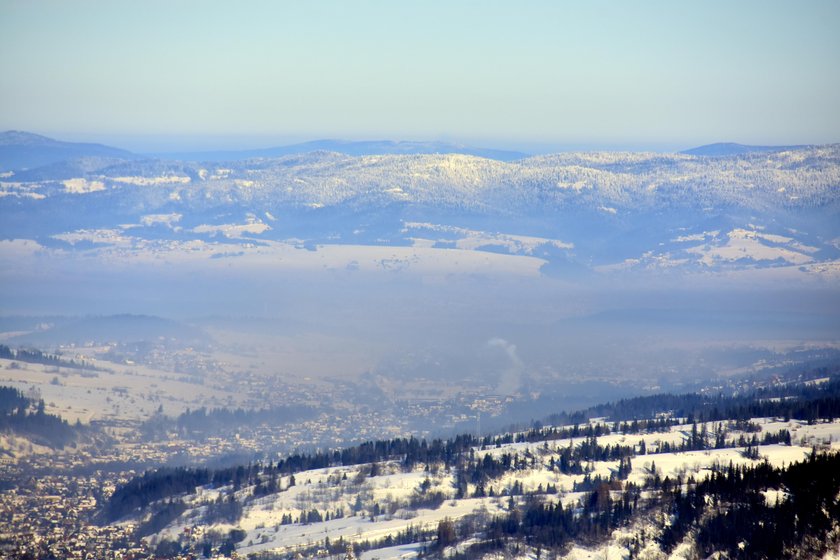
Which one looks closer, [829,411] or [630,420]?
[829,411]

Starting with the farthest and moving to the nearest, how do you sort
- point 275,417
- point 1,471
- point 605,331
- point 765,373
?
point 605,331
point 765,373
point 275,417
point 1,471

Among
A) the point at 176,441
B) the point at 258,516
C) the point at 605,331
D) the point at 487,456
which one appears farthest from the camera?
the point at 605,331

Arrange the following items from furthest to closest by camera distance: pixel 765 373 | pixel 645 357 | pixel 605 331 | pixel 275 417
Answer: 1. pixel 605 331
2. pixel 645 357
3. pixel 765 373
4. pixel 275 417

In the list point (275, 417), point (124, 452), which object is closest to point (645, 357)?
point (275, 417)

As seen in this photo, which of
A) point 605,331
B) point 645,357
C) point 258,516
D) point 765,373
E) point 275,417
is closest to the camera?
point 258,516

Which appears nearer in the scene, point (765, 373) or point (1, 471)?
point (1, 471)

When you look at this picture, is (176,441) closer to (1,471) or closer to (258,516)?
A: (1,471)

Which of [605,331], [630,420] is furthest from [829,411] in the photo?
[605,331]

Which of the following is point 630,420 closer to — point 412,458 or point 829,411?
point 829,411
